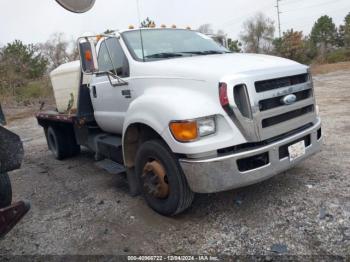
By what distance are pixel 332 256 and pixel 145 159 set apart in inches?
78.5

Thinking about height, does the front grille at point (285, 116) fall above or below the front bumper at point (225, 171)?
above

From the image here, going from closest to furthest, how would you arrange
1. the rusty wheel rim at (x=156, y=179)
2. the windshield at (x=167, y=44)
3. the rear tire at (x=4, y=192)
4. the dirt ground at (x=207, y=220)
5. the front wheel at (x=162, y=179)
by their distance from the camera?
1. the rear tire at (x=4, y=192)
2. the dirt ground at (x=207, y=220)
3. the front wheel at (x=162, y=179)
4. the rusty wheel rim at (x=156, y=179)
5. the windshield at (x=167, y=44)

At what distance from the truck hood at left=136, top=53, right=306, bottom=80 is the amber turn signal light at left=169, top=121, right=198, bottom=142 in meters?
0.51

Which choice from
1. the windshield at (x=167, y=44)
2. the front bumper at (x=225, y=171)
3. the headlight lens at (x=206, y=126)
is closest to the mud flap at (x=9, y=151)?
the front bumper at (x=225, y=171)

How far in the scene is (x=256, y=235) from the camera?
3113mm

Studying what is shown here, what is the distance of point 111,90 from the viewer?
4562mm

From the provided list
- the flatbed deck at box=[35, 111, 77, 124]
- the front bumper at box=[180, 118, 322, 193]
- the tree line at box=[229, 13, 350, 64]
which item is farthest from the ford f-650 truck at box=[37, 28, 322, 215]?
the tree line at box=[229, 13, 350, 64]

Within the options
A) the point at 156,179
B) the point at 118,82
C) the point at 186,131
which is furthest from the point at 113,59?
the point at 186,131

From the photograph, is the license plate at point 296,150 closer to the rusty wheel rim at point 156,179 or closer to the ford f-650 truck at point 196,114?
the ford f-650 truck at point 196,114

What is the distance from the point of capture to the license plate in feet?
11.2

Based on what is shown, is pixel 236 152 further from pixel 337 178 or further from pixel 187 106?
pixel 337 178

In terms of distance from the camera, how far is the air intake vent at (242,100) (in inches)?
122

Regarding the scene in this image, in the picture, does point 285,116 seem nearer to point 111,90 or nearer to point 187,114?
point 187,114

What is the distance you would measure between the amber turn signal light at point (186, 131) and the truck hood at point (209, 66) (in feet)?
1.69
